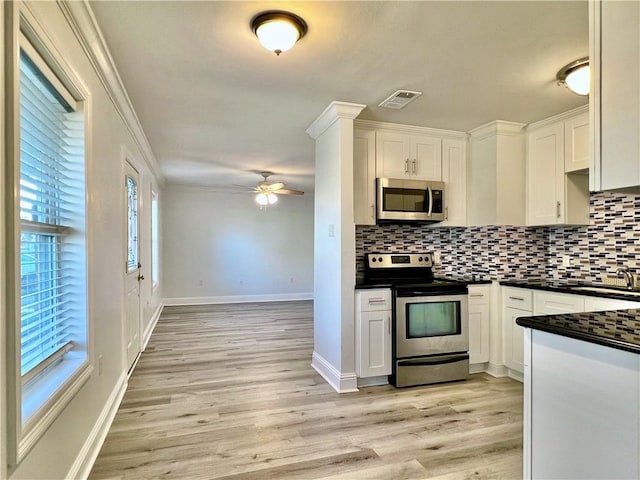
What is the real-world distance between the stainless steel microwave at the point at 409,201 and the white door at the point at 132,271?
2.40 meters

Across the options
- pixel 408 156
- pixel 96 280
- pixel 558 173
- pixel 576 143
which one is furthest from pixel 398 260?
pixel 96 280

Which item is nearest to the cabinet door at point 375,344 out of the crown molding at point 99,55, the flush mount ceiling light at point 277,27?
the flush mount ceiling light at point 277,27

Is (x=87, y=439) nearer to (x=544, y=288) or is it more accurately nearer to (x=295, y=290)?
(x=544, y=288)

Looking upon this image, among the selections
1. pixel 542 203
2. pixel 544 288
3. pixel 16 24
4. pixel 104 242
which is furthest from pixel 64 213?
pixel 542 203

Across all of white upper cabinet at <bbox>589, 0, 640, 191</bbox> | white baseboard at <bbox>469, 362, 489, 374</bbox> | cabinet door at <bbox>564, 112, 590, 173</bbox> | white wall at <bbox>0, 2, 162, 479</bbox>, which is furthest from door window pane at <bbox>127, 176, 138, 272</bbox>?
cabinet door at <bbox>564, 112, 590, 173</bbox>

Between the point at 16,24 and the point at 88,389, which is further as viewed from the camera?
the point at 88,389

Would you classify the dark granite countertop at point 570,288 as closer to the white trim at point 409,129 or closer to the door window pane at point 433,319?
the door window pane at point 433,319

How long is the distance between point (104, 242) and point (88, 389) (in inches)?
37.3

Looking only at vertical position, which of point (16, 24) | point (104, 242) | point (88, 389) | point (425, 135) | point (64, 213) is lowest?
point (88, 389)

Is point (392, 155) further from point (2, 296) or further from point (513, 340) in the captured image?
point (2, 296)

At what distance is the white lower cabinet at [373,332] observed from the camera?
3.28 m

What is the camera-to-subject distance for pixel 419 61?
93.8 inches

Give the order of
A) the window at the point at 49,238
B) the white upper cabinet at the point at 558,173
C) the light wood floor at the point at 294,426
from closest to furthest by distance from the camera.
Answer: the window at the point at 49,238
the light wood floor at the point at 294,426
the white upper cabinet at the point at 558,173

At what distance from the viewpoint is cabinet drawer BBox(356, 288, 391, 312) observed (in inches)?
129
